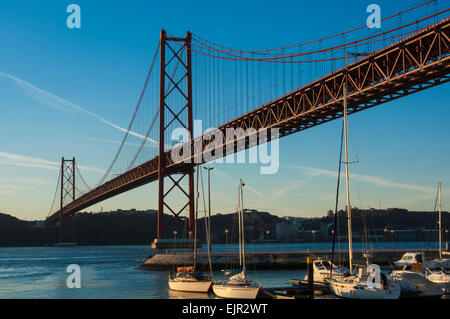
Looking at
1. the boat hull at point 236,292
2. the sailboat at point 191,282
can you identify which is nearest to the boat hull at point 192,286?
→ the sailboat at point 191,282

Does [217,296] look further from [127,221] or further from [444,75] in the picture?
[127,221]

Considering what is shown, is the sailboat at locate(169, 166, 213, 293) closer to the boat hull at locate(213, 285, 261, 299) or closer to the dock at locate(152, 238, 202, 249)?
the boat hull at locate(213, 285, 261, 299)

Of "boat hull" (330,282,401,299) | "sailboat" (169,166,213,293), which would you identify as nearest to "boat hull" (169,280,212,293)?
"sailboat" (169,166,213,293)

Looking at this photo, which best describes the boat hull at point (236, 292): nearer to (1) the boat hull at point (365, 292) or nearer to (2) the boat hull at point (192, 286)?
(2) the boat hull at point (192, 286)

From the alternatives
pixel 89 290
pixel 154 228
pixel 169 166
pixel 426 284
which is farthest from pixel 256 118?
pixel 154 228

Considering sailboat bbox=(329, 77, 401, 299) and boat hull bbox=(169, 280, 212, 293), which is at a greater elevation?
sailboat bbox=(329, 77, 401, 299)

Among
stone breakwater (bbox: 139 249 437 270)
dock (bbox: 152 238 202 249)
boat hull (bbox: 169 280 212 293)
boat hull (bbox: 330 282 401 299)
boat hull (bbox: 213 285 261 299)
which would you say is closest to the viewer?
boat hull (bbox: 330 282 401 299)

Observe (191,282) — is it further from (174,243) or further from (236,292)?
(174,243)
